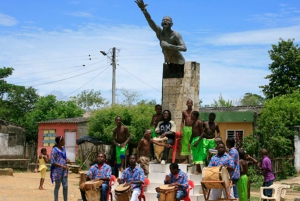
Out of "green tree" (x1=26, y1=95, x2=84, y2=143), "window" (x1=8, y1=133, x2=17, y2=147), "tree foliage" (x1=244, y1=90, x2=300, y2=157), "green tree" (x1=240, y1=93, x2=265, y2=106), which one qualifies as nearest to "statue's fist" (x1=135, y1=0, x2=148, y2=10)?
"tree foliage" (x1=244, y1=90, x2=300, y2=157)

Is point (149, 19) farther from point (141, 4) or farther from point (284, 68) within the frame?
point (284, 68)

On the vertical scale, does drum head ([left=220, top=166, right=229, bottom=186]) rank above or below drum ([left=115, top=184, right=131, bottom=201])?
above

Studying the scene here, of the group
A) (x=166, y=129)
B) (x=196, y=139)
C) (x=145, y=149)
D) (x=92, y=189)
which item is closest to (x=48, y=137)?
(x=166, y=129)

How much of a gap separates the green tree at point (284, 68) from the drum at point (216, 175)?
25.3m

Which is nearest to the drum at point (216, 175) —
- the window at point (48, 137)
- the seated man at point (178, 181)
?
the seated man at point (178, 181)

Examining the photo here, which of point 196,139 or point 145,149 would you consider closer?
point 196,139

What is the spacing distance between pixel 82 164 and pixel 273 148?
1204cm

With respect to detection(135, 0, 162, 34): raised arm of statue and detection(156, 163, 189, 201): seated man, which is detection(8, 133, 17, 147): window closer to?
detection(135, 0, 162, 34): raised arm of statue

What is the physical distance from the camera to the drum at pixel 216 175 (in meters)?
10.7

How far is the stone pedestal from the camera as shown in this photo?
14.4 m

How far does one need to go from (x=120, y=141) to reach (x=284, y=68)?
23.9 metres

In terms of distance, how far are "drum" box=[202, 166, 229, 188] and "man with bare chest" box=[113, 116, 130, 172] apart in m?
3.63

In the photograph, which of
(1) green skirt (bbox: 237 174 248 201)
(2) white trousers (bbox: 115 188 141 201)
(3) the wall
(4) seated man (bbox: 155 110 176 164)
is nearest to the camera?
(2) white trousers (bbox: 115 188 141 201)

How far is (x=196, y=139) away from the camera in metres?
13.1
